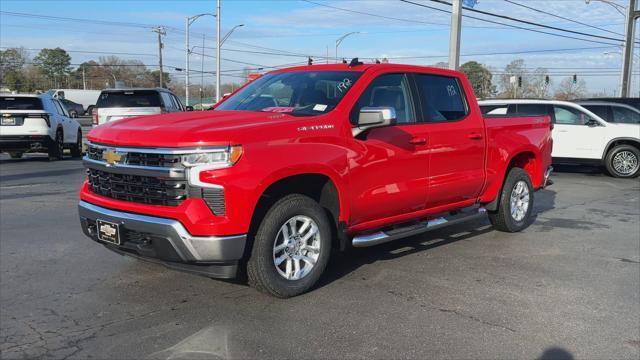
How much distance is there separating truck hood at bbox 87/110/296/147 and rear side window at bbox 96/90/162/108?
34.2ft

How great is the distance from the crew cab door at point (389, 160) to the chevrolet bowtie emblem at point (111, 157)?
1.90 meters

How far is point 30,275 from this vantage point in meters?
5.12

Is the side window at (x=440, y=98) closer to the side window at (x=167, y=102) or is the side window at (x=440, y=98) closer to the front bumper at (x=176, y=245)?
the front bumper at (x=176, y=245)

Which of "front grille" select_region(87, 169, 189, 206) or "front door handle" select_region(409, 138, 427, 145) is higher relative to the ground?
"front door handle" select_region(409, 138, 427, 145)

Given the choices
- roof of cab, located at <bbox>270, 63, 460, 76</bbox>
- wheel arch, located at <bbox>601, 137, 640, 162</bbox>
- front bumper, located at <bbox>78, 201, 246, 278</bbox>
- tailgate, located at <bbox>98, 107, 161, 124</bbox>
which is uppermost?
roof of cab, located at <bbox>270, 63, 460, 76</bbox>

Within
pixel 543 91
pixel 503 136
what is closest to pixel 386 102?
pixel 503 136

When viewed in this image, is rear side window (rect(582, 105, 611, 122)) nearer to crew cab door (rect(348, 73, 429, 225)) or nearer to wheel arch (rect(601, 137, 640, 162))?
wheel arch (rect(601, 137, 640, 162))

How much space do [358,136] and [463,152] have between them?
168 cm

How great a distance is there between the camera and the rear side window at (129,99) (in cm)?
1480

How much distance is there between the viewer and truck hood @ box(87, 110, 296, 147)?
4027 millimetres

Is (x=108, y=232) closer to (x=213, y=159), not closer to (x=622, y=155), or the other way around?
(x=213, y=159)

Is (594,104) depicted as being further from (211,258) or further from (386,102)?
(211,258)

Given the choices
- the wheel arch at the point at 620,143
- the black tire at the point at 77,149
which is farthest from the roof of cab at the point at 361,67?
the black tire at the point at 77,149

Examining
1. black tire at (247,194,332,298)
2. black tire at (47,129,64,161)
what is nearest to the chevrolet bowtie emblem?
black tire at (247,194,332,298)
